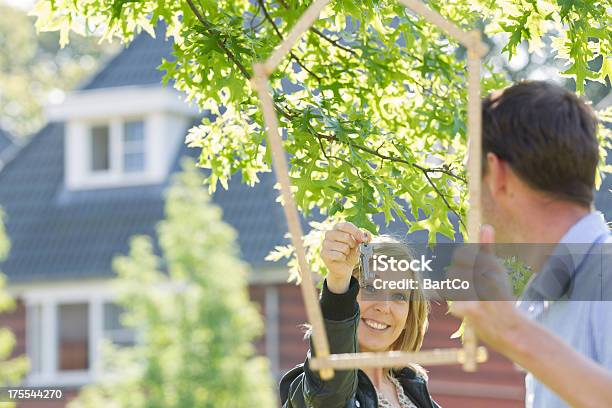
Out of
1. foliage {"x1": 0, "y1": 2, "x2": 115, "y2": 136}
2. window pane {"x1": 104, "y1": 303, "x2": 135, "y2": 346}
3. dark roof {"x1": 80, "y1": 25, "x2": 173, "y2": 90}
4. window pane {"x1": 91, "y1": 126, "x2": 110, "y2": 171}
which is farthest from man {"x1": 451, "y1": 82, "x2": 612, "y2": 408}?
foliage {"x1": 0, "y1": 2, "x2": 115, "y2": 136}

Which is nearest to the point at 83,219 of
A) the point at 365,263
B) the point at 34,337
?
the point at 34,337

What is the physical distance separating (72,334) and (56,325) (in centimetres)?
24

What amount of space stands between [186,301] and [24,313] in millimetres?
3686

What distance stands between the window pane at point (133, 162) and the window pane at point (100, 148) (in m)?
0.26

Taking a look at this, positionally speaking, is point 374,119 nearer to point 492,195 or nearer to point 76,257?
point 492,195

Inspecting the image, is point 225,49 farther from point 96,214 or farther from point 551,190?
point 96,214

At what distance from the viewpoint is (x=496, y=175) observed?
6.99ft

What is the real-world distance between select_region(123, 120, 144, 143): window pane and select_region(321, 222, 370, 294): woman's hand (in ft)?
42.3

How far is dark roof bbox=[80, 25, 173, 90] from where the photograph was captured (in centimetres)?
1554

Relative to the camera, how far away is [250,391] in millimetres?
11805

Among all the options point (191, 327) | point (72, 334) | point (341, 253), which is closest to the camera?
point (341, 253)

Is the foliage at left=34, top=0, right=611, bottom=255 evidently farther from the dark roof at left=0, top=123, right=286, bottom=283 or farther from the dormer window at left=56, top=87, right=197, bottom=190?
the dormer window at left=56, top=87, right=197, bottom=190

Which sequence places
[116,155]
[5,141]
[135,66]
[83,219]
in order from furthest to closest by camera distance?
[5,141], [135,66], [116,155], [83,219]

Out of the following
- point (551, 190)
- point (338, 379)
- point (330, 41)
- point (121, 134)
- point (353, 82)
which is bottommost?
point (338, 379)
